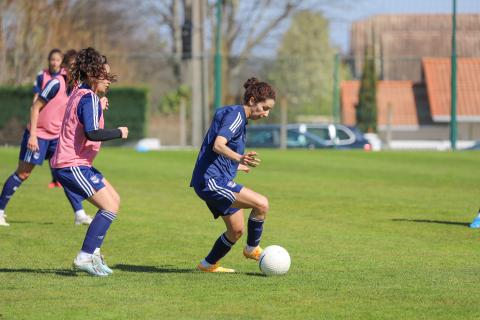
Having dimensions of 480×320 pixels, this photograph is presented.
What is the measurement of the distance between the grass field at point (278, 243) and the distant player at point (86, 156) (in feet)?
0.68

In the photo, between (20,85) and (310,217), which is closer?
(310,217)

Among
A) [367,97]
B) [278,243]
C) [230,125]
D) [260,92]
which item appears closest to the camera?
[230,125]

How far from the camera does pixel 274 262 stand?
26.8 feet

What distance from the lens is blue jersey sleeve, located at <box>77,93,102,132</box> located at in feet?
26.3

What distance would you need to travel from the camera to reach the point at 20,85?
3522 cm

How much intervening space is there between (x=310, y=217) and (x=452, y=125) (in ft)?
69.4

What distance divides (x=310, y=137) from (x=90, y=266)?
24524 mm

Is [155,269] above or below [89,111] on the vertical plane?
below

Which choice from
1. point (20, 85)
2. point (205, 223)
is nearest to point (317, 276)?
point (205, 223)

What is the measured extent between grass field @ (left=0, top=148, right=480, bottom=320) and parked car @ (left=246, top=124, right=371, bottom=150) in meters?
12.2

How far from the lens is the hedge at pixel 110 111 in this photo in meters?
34.7

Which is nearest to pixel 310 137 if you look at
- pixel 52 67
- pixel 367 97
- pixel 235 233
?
pixel 367 97

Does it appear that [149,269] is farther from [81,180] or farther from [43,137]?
[43,137]

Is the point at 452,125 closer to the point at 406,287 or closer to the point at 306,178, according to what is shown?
the point at 306,178
